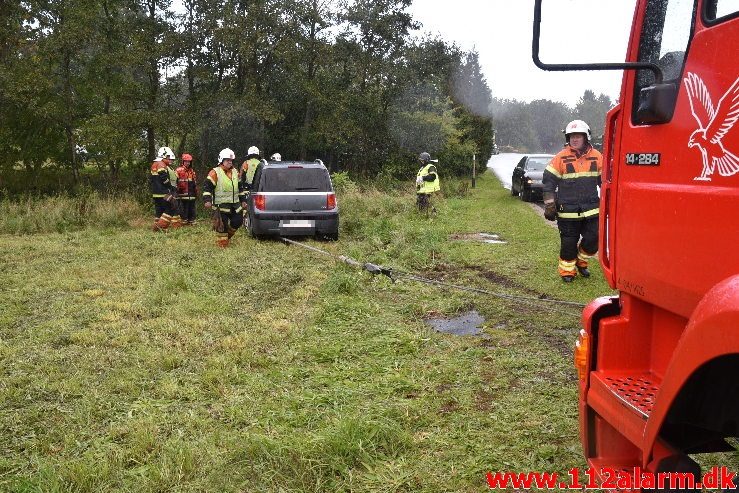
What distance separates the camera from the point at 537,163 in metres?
19.1

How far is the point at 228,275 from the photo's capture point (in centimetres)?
819

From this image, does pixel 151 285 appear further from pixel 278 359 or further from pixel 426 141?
pixel 426 141

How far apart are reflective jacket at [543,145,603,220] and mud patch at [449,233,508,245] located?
375cm

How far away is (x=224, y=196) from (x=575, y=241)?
621cm

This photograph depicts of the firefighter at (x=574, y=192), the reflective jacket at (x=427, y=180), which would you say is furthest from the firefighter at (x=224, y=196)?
the firefighter at (x=574, y=192)

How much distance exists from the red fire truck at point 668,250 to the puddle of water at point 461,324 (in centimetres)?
297

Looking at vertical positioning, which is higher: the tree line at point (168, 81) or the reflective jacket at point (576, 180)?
the tree line at point (168, 81)

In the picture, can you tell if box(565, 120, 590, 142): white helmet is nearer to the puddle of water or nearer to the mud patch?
the puddle of water

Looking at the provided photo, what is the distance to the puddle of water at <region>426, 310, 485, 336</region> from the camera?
5.65 meters

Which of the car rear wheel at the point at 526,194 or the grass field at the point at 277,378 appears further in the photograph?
the car rear wheel at the point at 526,194

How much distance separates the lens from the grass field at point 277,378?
322 cm

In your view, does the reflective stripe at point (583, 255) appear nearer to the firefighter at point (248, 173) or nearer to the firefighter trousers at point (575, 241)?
the firefighter trousers at point (575, 241)

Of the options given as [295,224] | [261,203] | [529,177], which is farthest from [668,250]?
[529,177]

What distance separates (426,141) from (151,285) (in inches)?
900
